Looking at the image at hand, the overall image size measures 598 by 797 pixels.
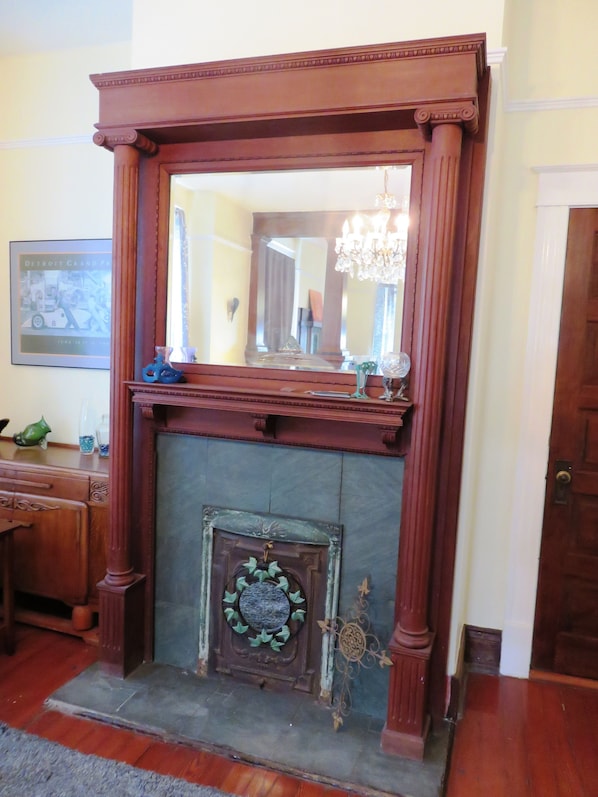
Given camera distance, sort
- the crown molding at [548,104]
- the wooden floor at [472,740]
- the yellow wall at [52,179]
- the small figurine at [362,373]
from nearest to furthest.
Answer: the wooden floor at [472,740], the small figurine at [362,373], the crown molding at [548,104], the yellow wall at [52,179]

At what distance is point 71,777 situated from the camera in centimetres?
178

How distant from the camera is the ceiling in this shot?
2.54m

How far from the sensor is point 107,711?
2.05 meters

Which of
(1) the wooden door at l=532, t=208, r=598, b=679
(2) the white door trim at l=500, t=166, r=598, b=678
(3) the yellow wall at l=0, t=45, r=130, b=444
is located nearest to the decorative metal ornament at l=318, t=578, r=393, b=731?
(2) the white door trim at l=500, t=166, r=598, b=678

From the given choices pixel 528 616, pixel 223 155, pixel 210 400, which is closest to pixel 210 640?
pixel 210 400

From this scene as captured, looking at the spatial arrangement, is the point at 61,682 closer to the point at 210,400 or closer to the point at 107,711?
the point at 107,711

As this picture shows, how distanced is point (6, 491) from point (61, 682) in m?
0.91

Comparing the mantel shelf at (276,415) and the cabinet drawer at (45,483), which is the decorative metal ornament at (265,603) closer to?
the mantel shelf at (276,415)

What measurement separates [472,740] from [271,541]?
1027 millimetres

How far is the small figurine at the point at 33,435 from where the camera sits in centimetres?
291

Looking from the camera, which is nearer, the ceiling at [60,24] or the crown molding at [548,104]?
the crown molding at [548,104]

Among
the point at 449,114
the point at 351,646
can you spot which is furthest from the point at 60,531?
the point at 449,114

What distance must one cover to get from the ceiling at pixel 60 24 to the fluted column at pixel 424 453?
5.73 ft

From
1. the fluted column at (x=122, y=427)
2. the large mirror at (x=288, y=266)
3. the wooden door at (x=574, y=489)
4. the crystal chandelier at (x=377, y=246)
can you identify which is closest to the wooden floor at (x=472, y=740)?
the wooden door at (x=574, y=489)
